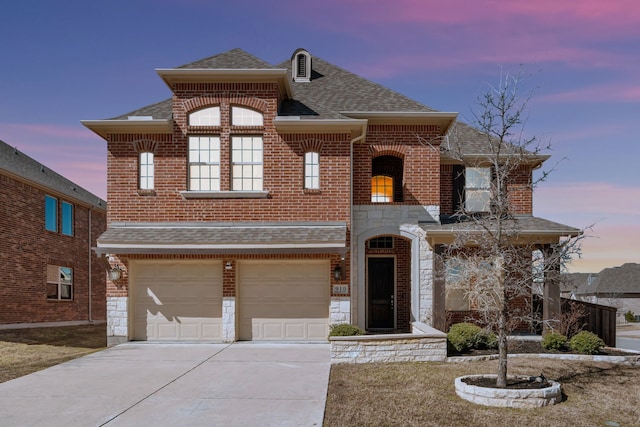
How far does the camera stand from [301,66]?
1944 centimetres

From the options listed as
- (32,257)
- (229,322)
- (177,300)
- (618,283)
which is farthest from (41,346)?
(618,283)

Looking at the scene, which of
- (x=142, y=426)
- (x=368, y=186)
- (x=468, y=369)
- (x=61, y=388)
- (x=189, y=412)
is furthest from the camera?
(x=368, y=186)

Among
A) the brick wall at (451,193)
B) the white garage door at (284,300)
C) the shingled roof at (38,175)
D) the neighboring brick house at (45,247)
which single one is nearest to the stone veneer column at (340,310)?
the white garage door at (284,300)

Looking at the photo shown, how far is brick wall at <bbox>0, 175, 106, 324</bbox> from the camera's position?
19.5 metres

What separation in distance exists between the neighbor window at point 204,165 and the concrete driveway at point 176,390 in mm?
4758

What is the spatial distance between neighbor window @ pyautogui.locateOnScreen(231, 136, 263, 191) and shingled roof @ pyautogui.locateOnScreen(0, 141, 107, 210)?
9.69 meters

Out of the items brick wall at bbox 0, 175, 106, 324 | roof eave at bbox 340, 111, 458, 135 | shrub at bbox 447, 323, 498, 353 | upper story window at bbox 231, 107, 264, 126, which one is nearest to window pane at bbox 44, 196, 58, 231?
brick wall at bbox 0, 175, 106, 324

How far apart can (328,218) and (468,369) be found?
605 centimetres

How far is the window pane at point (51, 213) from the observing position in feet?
73.4

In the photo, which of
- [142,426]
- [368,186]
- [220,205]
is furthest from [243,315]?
[142,426]

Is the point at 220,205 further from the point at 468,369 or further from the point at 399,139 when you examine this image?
the point at 468,369

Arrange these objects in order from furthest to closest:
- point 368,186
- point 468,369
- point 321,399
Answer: point 368,186
point 468,369
point 321,399

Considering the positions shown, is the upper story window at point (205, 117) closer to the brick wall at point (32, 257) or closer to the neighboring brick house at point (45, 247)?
the neighboring brick house at point (45, 247)

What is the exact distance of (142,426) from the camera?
7562mm
